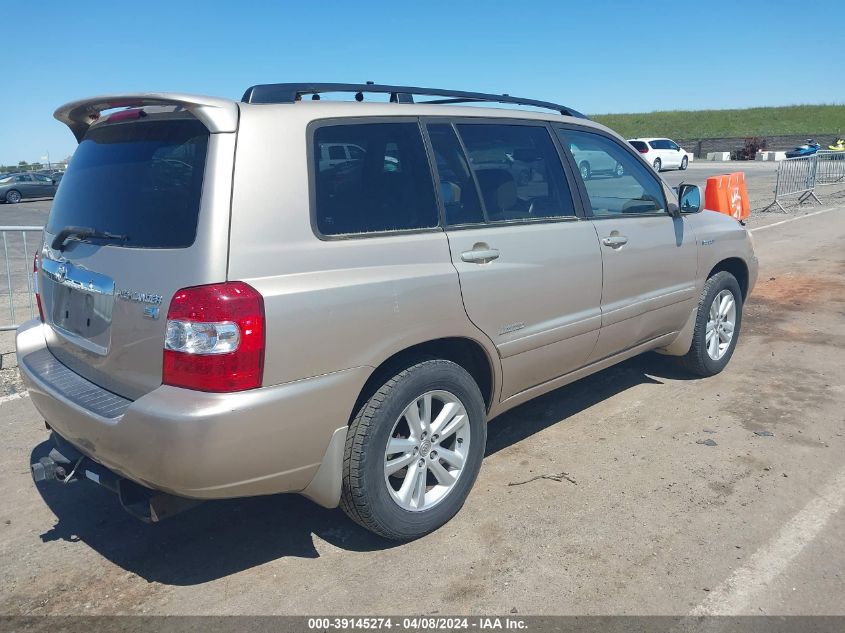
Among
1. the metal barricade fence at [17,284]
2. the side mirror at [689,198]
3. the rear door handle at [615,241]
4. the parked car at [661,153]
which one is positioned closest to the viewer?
the rear door handle at [615,241]

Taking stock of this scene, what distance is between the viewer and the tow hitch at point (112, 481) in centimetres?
280

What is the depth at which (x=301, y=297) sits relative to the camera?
273cm

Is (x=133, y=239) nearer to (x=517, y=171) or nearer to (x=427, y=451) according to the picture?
(x=427, y=451)

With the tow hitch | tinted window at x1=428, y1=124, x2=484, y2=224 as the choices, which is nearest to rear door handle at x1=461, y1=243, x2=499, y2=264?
tinted window at x1=428, y1=124, x2=484, y2=224

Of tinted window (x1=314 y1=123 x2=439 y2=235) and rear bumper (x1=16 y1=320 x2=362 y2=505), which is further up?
tinted window (x1=314 y1=123 x2=439 y2=235)

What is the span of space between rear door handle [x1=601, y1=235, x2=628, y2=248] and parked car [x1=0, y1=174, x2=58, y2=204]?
30.7 metres

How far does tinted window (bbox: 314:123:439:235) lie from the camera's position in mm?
2996

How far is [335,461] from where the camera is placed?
9.67 feet

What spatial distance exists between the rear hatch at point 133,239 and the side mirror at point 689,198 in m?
3.32

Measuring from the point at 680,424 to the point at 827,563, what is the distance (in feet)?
5.16

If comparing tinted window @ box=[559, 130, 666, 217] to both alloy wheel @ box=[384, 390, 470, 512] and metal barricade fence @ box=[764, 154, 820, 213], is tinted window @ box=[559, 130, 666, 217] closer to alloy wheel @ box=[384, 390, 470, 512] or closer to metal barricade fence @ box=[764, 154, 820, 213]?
alloy wheel @ box=[384, 390, 470, 512]

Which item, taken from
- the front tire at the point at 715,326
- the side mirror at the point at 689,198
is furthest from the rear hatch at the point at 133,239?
the front tire at the point at 715,326

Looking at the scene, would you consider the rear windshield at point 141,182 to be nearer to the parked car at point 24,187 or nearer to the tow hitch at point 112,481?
the tow hitch at point 112,481

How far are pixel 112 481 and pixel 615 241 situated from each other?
9.61 feet
